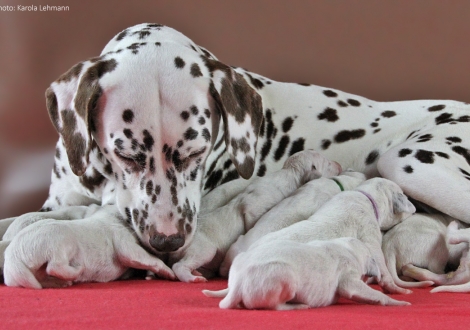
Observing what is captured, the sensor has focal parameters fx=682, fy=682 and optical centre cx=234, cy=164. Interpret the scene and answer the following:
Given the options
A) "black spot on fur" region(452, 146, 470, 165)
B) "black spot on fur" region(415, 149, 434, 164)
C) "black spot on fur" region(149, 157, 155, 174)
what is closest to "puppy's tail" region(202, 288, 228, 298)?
"black spot on fur" region(149, 157, 155, 174)

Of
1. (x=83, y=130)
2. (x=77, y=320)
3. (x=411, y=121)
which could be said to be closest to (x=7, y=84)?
(x=83, y=130)

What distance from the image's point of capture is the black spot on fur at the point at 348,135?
3791mm

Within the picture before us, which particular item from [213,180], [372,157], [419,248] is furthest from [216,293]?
[372,157]

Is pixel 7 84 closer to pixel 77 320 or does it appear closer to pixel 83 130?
pixel 83 130

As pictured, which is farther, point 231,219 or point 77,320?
point 231,219

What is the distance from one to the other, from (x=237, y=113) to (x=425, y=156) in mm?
1043

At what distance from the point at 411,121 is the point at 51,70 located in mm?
2239

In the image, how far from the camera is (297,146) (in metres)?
3.76

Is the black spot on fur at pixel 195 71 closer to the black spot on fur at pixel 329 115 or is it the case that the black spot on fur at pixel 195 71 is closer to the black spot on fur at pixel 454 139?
the black spot on fur at pixel 329 115

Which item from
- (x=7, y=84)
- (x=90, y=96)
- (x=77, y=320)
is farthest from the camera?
(x=7, y=84)

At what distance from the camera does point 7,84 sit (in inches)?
169

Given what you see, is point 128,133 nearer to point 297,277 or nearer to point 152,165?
point 152,165

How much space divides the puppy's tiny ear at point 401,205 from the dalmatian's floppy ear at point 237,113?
64cm

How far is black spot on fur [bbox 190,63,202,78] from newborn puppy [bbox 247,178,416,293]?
743 millimetres
